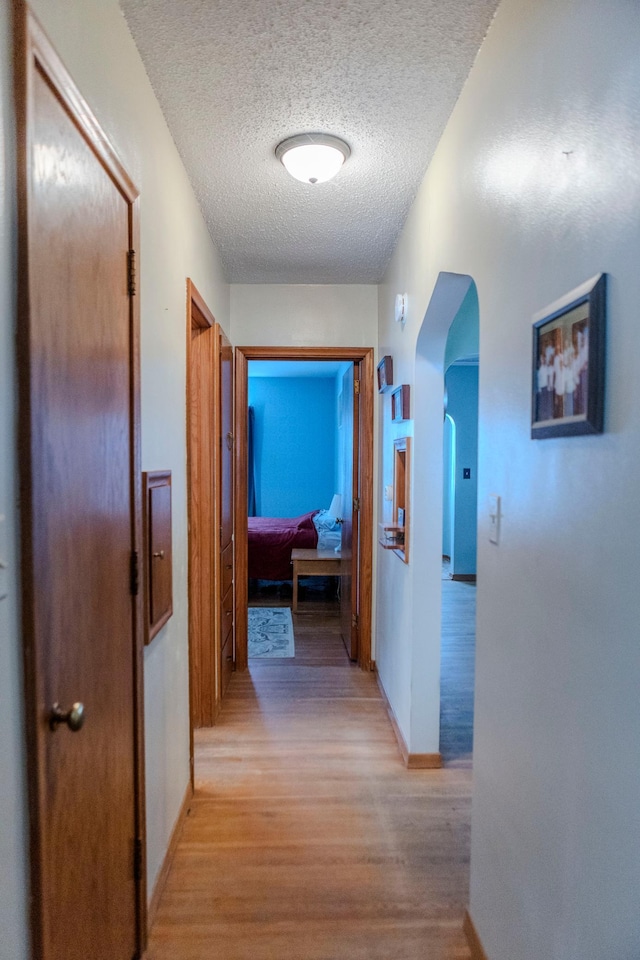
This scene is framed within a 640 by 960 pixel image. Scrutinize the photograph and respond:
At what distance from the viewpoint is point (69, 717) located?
999 mm

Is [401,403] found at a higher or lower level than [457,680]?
higher

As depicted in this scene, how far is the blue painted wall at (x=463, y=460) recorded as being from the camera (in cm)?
655

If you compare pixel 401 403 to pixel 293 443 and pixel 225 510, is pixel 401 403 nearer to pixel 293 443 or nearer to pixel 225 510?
pixel 225 510

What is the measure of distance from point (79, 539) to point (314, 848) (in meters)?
1.60

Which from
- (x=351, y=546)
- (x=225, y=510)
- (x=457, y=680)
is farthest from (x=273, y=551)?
(x=457, y=680)

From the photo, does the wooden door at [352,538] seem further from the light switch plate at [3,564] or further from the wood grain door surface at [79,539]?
the light switch plate at [3,564]

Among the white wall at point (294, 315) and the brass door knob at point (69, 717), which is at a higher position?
the white wall at point (294, 315)

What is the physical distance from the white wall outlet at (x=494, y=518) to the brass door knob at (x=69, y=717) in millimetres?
1047

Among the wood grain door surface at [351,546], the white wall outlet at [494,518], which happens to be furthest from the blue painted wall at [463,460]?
the white wall outlet at [494,518]

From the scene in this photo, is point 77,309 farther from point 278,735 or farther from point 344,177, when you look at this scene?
point 278,735

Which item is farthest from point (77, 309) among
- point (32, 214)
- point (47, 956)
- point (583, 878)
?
point (583, 878)

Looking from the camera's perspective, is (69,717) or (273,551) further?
(273,551)

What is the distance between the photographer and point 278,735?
111 inches

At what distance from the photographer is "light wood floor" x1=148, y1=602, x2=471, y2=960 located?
64.0 inches
